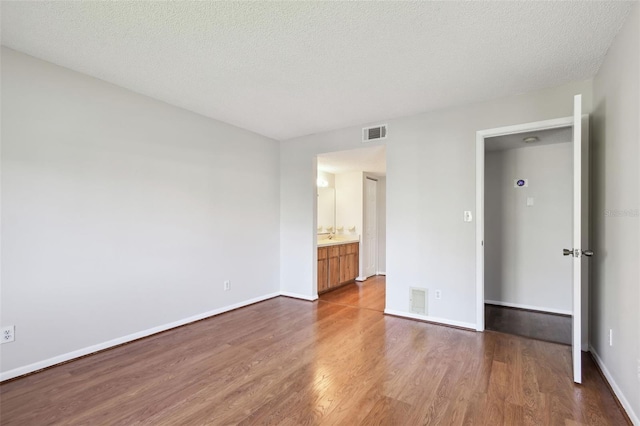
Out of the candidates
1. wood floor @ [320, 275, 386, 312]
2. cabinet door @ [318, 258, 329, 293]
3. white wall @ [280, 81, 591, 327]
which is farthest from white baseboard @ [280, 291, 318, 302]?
white wall @ [280, 81, 591, 327]

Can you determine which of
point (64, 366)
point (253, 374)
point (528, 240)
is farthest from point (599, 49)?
point (64, 366)

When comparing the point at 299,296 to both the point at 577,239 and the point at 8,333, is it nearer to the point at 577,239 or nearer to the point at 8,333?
the point at 8,333

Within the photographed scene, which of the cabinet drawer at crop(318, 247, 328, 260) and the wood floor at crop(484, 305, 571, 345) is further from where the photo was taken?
the cabinet drawer at crop(318, 247, 328, 260)

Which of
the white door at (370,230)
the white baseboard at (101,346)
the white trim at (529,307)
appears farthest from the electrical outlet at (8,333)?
the white trim at (529,307)

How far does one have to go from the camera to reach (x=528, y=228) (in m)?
4.14

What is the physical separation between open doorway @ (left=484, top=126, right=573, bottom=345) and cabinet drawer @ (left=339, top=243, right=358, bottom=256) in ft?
7.26

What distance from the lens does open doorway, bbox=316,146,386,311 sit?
16.0 feet

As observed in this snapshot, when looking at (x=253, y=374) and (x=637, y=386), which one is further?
(x=253, y=374)

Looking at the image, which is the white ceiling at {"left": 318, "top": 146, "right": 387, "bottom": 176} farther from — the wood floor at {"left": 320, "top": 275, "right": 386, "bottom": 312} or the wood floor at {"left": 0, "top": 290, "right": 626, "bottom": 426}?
the wood floor at {"left": 0, "top": 290, "right": 626, "bottom": 426}

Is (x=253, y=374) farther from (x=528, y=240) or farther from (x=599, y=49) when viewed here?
(x=528, y=240)

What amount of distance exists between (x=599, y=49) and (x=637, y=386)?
2260mm

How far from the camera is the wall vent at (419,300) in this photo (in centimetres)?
354

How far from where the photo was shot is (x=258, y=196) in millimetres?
4441

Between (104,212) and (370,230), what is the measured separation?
15.4 feet
